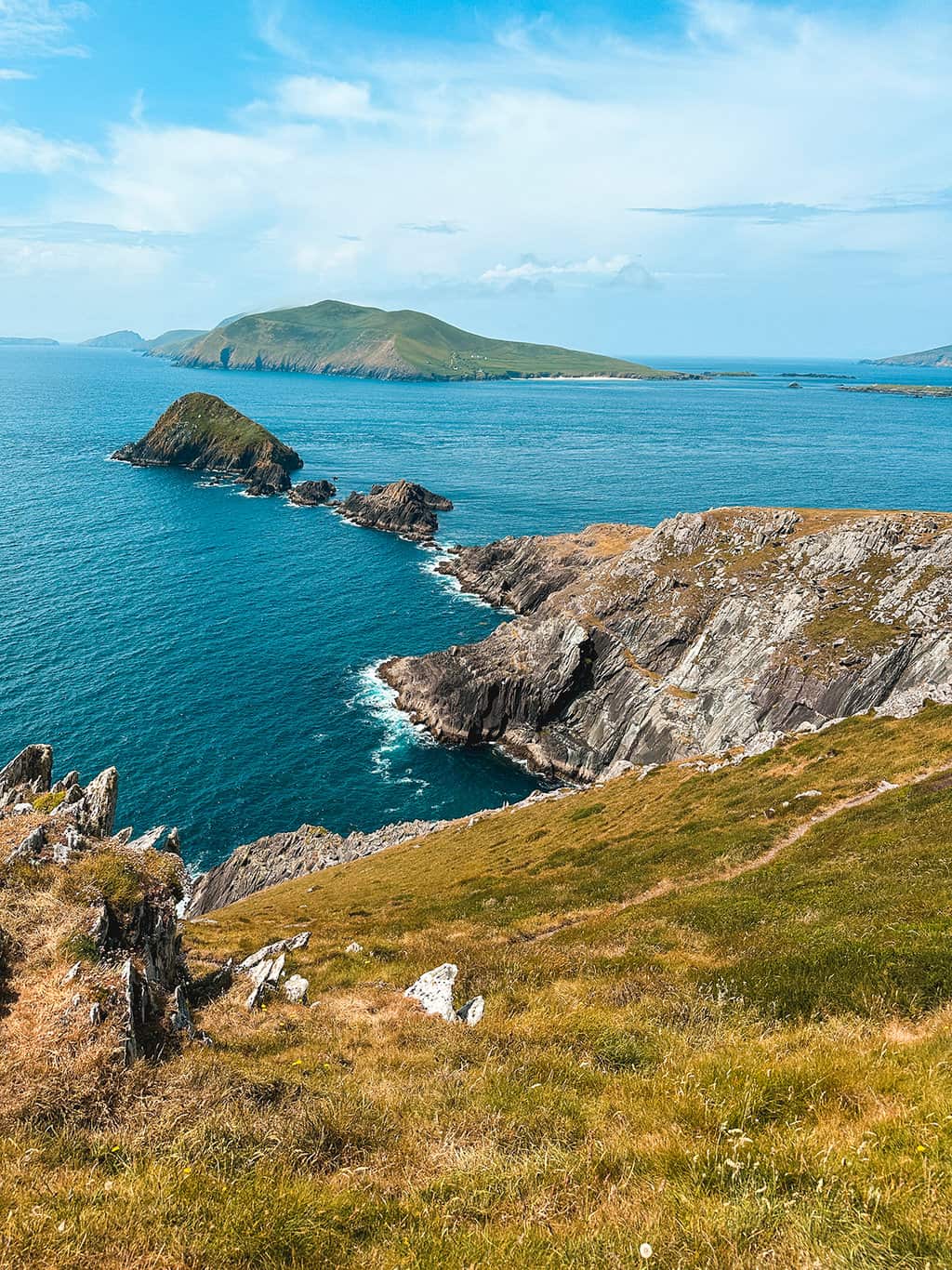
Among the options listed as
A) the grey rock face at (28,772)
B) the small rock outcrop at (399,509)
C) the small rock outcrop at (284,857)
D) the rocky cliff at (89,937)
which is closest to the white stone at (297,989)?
the rocky cliff at (89,937)

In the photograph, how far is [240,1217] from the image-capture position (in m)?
7.78

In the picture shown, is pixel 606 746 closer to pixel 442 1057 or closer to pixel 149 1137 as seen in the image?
pixel 442 1057

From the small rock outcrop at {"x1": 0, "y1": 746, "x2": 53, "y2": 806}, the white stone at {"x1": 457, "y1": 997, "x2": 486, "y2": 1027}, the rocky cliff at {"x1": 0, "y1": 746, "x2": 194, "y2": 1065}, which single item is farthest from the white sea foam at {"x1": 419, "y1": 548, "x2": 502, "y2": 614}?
the white stone at {"x1": 457, "y1": 997, "x2": 486, "y2": 1027}

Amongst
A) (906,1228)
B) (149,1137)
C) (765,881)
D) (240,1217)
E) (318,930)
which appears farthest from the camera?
(318,930)

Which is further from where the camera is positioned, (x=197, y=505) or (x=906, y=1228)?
(x=197, y=505)

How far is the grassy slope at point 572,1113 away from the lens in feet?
23.7

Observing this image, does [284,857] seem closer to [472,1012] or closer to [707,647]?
[472,1012]

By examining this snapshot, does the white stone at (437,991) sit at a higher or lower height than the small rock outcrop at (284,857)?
higher

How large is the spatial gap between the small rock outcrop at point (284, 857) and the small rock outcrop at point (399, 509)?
90143mm

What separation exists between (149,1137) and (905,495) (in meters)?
187

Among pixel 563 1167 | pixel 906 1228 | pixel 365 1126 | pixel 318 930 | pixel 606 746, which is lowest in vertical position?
pixel 606 746

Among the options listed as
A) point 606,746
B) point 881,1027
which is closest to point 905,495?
point 606,746

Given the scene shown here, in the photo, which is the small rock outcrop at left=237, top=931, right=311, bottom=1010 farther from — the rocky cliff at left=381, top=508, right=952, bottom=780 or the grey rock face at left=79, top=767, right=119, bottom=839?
the rocky cliff at left=381, top=508, right=952, bottom=780

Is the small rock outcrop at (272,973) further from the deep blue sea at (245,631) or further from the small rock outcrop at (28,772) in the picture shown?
the deep blue sea at (245,631)
